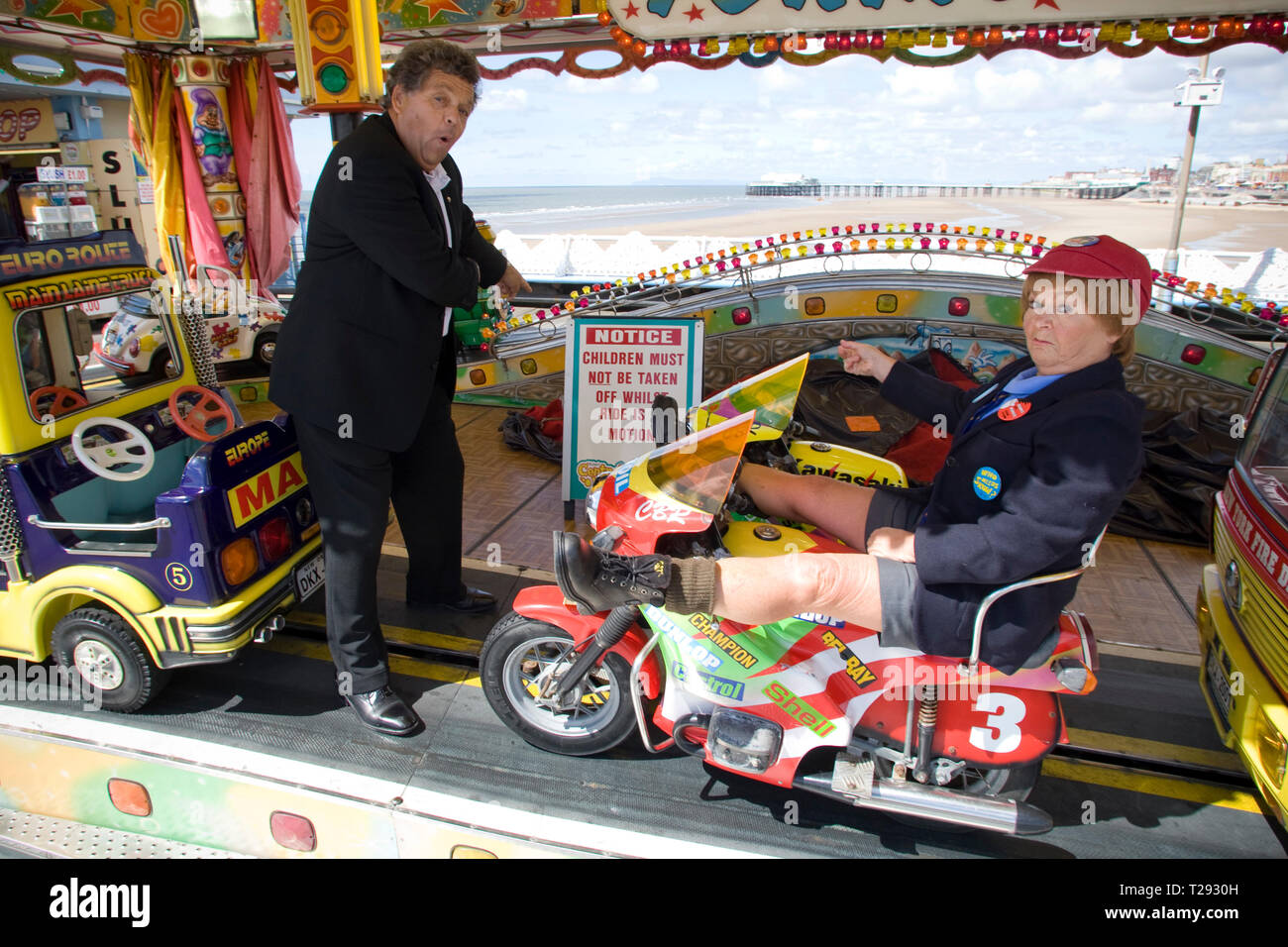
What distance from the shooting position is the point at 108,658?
119 inches

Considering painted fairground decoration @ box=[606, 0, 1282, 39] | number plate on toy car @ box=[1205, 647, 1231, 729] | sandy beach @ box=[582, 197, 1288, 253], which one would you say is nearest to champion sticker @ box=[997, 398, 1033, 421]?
number plate on toy car @ box=[1205, 647, 1231, 729]

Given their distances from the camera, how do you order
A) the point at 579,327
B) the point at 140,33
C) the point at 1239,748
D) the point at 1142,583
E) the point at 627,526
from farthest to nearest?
the point at 140,33 → the point at 579,327 → the point at 1142,583 → the point at 1239,748 → the point at 627,526

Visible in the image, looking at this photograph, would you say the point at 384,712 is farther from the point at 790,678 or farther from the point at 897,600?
the point at 897,600

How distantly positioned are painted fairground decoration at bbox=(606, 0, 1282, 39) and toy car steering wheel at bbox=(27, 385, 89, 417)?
16.7ft

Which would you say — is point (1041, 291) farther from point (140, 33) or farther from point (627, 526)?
point (140, 33)

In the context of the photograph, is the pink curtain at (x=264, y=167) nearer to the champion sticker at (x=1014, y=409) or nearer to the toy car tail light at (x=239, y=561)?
the toy car tail light at (x=239, y=561)

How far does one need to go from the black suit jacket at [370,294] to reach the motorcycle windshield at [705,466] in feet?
3.51

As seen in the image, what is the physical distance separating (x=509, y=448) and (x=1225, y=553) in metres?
4.88

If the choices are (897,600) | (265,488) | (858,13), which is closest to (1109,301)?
(897,600)

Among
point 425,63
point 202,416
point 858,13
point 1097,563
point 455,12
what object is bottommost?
point 1097,563

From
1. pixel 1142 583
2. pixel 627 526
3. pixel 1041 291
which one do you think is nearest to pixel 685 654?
pixel 627 526

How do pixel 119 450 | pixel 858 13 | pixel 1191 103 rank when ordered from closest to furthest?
pixel 119 450, pixel 858 13, pixel 1191 103

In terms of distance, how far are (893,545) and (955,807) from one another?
0.81 metres

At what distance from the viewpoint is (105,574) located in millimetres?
2926
